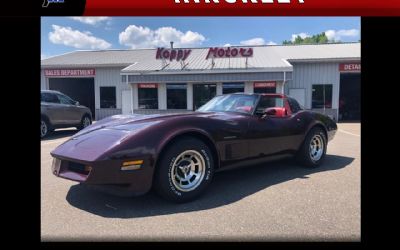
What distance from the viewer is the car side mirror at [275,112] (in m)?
4.73

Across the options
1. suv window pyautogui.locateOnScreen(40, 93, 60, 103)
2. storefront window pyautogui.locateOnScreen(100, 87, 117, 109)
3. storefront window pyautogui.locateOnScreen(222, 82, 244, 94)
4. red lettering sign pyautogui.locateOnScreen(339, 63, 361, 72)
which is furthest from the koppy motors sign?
suv window pyautogui.locateOnScreen(40, 93, 60, 103)

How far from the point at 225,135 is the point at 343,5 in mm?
2024

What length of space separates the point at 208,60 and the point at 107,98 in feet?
22.8

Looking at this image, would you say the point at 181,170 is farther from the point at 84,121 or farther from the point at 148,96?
the point at 148,96

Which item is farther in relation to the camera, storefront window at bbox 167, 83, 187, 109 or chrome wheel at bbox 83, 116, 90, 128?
storefront window at bbox 167, 83, 187, 109

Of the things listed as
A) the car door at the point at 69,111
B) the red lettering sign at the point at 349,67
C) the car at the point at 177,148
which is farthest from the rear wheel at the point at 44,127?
the red lettering sign at the point at 349,67

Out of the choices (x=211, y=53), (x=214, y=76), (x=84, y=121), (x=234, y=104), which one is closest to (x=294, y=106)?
(x=234, y=104)

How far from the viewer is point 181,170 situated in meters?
3.81

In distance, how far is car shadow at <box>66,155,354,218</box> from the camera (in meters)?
3.51

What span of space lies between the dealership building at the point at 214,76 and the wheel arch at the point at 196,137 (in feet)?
43.1

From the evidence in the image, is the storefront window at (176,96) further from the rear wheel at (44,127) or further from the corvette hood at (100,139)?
the corvette hood at (100,139)

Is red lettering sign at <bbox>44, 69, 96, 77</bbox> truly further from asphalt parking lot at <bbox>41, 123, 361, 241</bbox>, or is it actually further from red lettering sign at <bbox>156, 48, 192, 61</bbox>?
asphalt parking lot at <bbox>41, 123, 361, 241</bbox>
